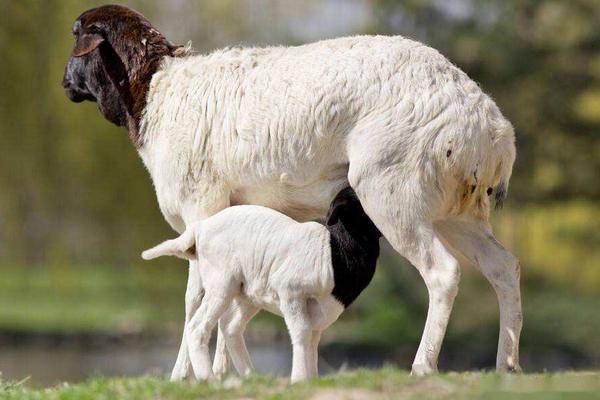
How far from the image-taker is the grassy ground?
5.87 meters

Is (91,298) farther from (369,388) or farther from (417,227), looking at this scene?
(369,388)

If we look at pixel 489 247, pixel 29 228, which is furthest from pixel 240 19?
pixel 489 247

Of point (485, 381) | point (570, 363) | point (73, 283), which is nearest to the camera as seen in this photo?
point (485, 381)

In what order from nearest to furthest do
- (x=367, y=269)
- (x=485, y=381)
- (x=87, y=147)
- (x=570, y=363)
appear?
(x=485, y=381) < (x=367, y=269) < (x=570, y=363) < (x=87, y=147)

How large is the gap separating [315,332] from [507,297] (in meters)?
1.27

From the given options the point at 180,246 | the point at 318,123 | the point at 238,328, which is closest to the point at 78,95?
the point at 180,246

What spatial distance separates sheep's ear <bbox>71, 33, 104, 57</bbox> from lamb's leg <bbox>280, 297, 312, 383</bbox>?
8.70 feet

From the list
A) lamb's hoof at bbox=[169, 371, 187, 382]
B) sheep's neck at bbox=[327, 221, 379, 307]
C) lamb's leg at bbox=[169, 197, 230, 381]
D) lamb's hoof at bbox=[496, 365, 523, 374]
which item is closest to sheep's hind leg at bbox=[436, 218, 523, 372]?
lamb's hoof at bbox=[496, 365, 523, 374]

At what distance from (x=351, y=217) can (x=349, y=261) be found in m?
0.38

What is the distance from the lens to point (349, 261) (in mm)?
6805

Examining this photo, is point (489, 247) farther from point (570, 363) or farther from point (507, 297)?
point (570, 363)

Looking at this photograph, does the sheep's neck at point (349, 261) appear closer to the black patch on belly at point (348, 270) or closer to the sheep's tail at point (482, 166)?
the black patch on belly at point (348, 270)

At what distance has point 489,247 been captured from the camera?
7406mm

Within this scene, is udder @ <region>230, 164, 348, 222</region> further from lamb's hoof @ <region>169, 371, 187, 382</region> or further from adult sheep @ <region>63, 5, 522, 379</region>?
lamb's hoof @ <region>169, 371, 187, 382</region>
